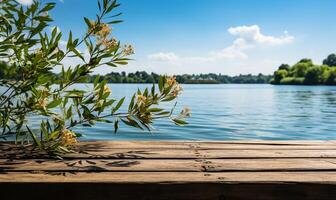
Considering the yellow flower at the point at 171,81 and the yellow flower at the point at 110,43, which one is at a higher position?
the yellow flower at the point at 110,43

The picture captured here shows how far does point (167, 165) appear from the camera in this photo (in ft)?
8.34

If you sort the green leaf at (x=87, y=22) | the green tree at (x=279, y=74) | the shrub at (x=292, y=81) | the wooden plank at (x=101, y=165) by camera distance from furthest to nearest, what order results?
1. the green tree at (x=279, y=74)
2. the shrub at (x=292, y=81)
3. the green leaf at (x=87, y=22)
4. the wooden plank at (x=101, y=165)

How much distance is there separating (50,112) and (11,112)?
451mm

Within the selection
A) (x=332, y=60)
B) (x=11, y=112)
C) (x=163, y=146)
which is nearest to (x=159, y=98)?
(x=163, y=146)

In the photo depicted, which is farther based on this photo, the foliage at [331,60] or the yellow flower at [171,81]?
the foliage at [331,60]

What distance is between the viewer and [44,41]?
10.2 ft

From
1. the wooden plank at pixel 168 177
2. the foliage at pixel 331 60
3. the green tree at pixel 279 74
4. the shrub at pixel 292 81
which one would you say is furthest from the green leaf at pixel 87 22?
the foliage at pixel 331 60

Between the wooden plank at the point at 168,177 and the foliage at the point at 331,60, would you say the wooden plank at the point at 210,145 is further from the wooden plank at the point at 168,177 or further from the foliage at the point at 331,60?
the foliage at the point at 331,60

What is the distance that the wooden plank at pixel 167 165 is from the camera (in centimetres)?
240

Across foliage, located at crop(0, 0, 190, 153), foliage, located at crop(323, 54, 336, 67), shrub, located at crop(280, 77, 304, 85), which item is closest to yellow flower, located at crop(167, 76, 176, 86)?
foliage, located at crop(0, 0, 190, 153)

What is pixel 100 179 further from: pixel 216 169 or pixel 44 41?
pixel 44 41

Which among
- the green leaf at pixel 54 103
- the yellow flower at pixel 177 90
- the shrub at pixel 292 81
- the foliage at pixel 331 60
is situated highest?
the foliage at pixel 331 60

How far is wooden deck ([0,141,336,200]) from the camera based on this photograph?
6.86 feet

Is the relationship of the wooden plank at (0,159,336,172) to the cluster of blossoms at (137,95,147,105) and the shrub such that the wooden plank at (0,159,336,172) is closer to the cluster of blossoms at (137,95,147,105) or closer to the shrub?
the cluster of blossoms at (137,95,147,105)
